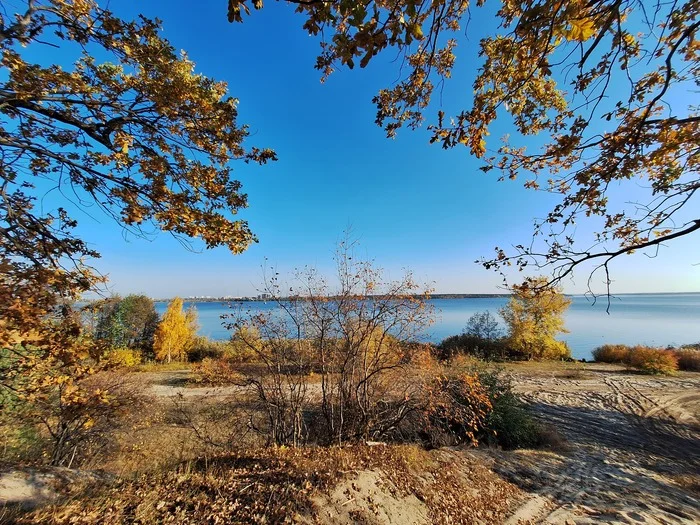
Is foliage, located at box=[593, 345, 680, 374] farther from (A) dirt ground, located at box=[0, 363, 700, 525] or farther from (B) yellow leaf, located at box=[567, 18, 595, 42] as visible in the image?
(B) yellow leaf, located at box=[567, 18, 595, 42]

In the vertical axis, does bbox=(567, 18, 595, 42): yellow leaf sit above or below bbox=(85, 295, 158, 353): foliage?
above

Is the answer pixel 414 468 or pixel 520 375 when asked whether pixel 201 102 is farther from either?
pixel 520 375

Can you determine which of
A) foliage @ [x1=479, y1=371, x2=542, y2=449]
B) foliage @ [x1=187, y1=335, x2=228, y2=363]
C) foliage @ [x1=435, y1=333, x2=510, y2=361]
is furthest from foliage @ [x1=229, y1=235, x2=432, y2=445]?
foliage @ [x1=187, y1=335, x2=228, y2=363]

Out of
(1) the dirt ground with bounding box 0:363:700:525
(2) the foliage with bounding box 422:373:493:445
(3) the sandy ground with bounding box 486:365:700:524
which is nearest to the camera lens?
(1) the dirt ground with bounding box 0:363:700:525

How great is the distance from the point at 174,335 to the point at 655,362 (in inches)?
1564

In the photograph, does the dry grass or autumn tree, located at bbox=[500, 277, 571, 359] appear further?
autumn tree, located at bbox=[500, 277, 571, 359]

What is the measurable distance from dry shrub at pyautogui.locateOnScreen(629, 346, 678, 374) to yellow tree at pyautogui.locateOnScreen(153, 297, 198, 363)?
→ 38759mm

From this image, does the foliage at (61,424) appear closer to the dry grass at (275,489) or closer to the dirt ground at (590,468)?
the dry grass at (275,489)

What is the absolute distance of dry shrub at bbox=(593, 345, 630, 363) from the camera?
24.4 meters

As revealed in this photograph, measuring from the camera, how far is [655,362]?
65.0 feet

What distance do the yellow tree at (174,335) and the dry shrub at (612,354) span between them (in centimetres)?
3956

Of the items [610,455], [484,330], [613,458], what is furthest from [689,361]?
[613,458]

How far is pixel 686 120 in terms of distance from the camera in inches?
102

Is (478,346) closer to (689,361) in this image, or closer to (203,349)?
(689,361)
